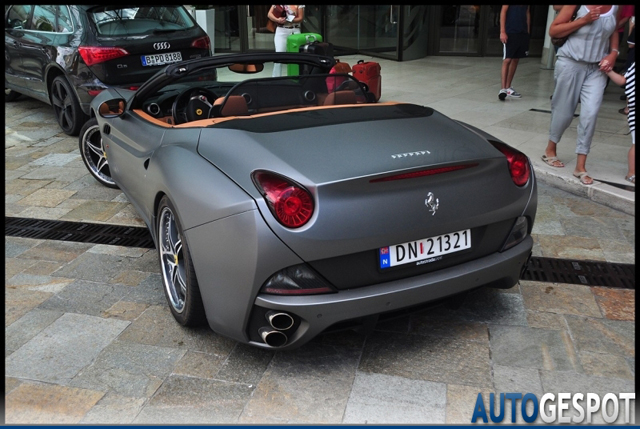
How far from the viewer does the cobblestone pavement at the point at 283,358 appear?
2.70 m

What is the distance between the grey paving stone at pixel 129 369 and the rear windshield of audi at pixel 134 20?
4.92 meters

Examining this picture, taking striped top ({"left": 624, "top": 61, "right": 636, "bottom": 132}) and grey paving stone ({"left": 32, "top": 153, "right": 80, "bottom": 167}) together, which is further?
grey paving stone ({"left": 32, "top": 153, "right": 80, "bottom": 167})

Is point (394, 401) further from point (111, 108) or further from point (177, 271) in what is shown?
point (111, 108)

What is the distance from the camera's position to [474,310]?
3.49 m

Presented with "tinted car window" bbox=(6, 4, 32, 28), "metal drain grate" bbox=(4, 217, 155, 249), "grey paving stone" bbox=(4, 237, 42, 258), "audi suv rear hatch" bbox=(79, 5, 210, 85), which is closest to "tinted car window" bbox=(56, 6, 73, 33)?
"audi suv rear hatch" bbox=(79, 5, 210, 85)

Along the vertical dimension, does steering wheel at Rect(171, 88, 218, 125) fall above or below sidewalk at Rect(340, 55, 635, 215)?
above

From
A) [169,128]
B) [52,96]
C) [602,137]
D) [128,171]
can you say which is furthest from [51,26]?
[602,137]

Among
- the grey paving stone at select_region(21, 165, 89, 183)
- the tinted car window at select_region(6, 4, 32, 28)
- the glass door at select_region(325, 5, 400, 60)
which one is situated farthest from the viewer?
the glass door at select_region(325, 5, 400, 60)

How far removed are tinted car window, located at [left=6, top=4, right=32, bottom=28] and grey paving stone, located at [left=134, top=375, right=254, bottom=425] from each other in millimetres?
6856

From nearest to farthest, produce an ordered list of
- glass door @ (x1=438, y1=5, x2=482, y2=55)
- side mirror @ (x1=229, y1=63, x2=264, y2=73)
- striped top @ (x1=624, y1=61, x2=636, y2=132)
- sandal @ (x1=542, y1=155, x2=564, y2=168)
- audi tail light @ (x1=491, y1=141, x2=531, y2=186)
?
audi tail light @ (x1=491, y1=141, x2=531, y2=186)
side mirror @ (x1=229, y1=63, x2=264, y2=73)
striped top @ (x1=624, y1=61, x2=636, y2=132)
sandal @ (x1=542, y1=155, x2=564, y2=168)
glass door @ (x1=438, y1=5, x2=482, y2=55)

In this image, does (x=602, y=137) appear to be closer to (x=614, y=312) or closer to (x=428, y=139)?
(x=614, y=312)

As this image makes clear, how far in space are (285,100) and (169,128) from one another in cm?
69

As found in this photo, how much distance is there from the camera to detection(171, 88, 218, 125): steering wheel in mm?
3885

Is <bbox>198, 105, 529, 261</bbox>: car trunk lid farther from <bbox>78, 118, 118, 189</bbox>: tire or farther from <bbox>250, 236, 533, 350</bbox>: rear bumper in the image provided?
<bbox>78, 118, 118, 189</bbox>: tire
